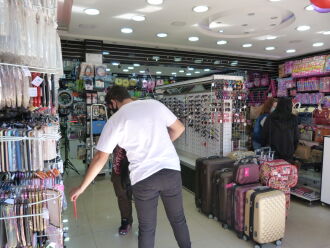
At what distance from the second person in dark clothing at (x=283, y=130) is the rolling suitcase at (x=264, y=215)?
0.97m

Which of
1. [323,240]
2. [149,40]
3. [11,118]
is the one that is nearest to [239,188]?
[323,240]

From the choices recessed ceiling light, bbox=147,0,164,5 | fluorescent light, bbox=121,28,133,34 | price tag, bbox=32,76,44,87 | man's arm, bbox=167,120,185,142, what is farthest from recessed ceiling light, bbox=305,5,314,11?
price tag, bbox=32,76,44,87

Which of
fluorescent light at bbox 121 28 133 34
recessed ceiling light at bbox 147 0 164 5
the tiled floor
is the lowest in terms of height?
the tiled floor

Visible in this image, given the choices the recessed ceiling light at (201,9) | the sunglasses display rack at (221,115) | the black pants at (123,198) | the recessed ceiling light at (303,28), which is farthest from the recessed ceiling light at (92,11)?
the recessed ceiling light at (303,28)

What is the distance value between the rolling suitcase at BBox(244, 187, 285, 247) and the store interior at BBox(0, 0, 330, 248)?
144 millimetres

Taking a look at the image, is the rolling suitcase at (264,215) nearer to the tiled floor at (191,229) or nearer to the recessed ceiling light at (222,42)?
the tiled floor at (191,229)

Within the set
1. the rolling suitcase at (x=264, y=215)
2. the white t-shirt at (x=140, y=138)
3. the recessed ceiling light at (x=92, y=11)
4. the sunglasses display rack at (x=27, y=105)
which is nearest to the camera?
the sunglasses display rack at (x=27, y=105)

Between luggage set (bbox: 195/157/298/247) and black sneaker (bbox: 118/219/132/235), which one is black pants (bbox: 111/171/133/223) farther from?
luggage set (bbox: 195/157/298/247)

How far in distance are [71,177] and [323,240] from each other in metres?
4.36

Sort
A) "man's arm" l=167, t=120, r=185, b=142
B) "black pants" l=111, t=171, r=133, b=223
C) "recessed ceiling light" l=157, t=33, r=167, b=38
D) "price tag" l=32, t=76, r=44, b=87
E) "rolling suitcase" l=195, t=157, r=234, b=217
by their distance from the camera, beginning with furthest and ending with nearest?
1. "recessed ceiling light" l=157, t=33, r=167, b=38
2. "rolling suitcase" l=195, t=157, r=234, b=217
3. "black pants" l=111, t=171, r=133, b=223
4. "man's arm" l=167, t=120, r=185, b=142
5. "price tag" l=32, t=76, r=44, b=87

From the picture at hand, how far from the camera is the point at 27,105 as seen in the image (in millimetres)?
1230

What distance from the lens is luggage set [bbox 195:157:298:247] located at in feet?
8.46

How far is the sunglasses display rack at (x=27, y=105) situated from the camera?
1121 mm

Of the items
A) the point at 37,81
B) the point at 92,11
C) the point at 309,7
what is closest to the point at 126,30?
the point at 92,11
